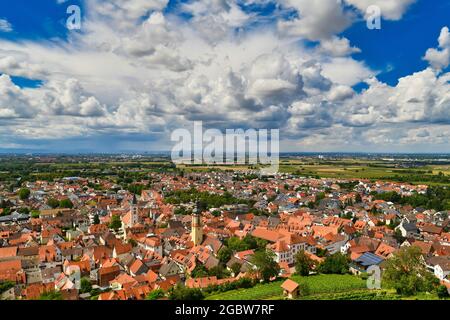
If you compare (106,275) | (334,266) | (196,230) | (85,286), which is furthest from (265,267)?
(196,230)

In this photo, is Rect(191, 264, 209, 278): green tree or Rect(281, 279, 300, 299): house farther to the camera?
Rect(191, 264, 209, 278): green tree

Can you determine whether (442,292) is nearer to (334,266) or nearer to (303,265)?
(334,266)

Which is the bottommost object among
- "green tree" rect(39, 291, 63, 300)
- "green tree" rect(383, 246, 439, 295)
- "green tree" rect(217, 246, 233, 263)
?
"green tree" rect(217, 246, 233, 263)

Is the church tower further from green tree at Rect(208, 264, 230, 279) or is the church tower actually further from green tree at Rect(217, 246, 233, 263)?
green tree at Rect(208, 264, 230, 279)

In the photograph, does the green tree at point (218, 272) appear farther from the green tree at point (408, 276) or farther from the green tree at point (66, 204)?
the green tree at point (66, 204)

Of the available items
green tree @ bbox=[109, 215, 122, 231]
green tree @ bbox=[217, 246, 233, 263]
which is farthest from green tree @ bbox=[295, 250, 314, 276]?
green tree @ bbox=[109, 215, 122, 231]
